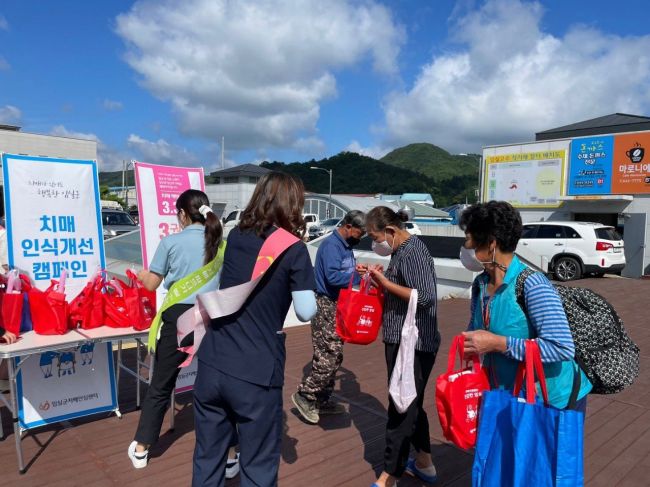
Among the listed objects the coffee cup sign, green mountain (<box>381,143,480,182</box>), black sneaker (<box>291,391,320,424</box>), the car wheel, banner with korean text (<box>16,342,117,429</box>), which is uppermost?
green mountain (<box>381,143,480,182</box>)

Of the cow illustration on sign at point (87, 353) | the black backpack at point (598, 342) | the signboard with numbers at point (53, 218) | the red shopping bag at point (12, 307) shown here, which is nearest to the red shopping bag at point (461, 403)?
the black backpack at point (598, 342)

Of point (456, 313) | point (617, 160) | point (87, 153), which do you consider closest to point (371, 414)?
point (456, 313)

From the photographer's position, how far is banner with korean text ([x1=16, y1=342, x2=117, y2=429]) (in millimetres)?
3656

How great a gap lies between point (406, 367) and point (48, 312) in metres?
2.48

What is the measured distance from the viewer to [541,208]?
66.1 ft

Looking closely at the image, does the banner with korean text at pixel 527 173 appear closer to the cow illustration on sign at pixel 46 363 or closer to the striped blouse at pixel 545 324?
the cow illustration on sign at pixel 46 363

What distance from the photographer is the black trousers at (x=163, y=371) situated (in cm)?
329

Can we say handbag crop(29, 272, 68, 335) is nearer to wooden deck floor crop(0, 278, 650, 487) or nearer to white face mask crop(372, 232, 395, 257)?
wooden deck floor crop(0, 278, 650, 487)

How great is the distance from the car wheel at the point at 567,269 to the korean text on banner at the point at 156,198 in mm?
12481

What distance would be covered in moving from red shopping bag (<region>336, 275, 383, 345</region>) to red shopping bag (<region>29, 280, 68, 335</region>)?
199 centimetres

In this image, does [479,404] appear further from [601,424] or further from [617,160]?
[617,160]

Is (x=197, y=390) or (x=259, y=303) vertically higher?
(x=259, y=303)

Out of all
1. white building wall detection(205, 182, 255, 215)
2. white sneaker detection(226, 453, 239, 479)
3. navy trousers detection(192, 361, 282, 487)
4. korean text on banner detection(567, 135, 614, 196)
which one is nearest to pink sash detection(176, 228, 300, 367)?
navy trousers detection(192, 361, 282, 487)

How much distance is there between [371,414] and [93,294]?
8.16 feet
